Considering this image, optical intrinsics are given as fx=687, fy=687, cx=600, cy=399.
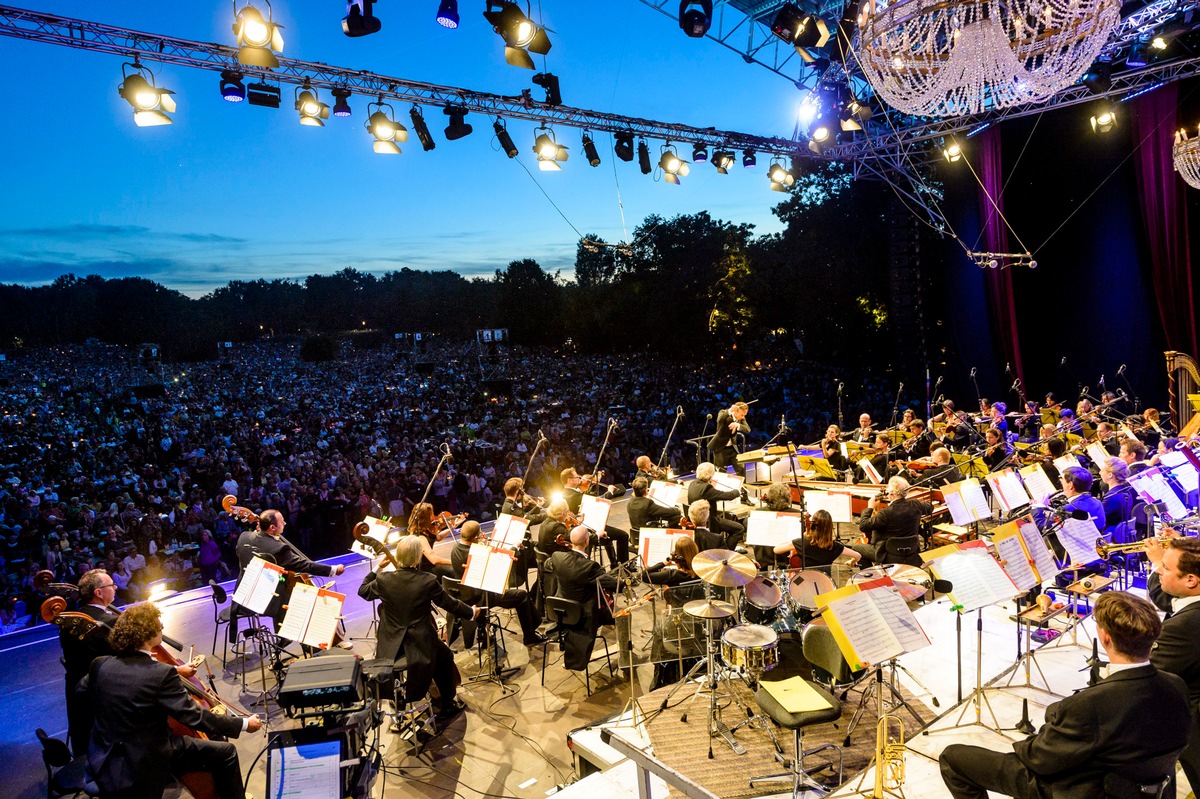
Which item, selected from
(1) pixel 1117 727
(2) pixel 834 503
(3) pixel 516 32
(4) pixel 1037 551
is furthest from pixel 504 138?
(1) pixel 1117 727

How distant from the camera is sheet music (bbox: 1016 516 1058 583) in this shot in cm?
427

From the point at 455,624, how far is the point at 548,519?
4.30 feet

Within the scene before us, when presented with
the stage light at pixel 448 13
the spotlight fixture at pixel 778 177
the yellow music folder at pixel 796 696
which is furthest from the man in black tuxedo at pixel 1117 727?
the spotlight fixture at pixel 778 177

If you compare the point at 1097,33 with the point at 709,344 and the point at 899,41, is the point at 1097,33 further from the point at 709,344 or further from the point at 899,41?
the point at 709,344

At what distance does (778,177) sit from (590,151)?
16.1 feet

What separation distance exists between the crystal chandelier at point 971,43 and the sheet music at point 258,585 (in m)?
4.90

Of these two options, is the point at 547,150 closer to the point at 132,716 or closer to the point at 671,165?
the point at 671,165

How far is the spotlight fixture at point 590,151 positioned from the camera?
1041cm

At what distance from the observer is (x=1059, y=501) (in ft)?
20.7

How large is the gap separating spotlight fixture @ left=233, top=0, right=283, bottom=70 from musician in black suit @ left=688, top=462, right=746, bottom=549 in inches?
231

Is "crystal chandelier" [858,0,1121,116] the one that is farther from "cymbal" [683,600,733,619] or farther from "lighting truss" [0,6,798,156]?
"lighting truss" [0,6,798,156]

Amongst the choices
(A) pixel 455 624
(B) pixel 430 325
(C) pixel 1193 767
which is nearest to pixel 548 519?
(A) pixel 455 624

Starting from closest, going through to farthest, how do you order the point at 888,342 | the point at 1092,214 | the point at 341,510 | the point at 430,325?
the point at 341,510, the point at 1092,214, the point at 888,342, the point at 430,325

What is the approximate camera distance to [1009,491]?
6426 mm
